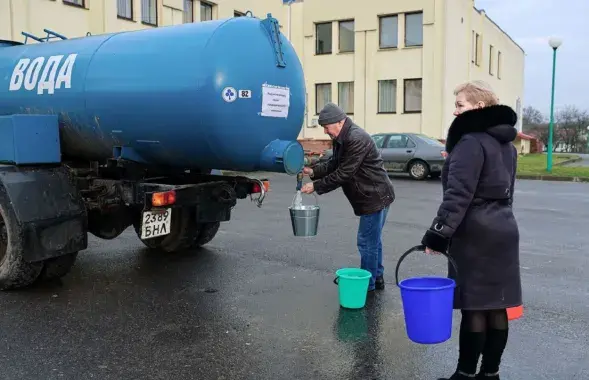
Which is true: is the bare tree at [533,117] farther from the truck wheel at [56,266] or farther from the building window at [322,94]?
the truck wheel at [56,266]

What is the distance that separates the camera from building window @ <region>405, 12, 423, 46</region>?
27431 mm

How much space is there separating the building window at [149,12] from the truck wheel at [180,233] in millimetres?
12694

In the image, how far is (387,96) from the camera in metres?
28.6

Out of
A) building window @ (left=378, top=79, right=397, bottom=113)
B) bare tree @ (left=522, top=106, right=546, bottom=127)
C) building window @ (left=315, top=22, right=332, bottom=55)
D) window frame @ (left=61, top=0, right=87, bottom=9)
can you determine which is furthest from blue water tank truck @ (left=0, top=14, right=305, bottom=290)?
bare tree @ (left=522, top=106, right=546, bottom=127)

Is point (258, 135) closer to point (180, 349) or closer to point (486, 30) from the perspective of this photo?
point (180, 349)

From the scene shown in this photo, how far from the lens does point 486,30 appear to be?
33.2 metres

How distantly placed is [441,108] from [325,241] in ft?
64.8

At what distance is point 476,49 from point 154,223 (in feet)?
96.6

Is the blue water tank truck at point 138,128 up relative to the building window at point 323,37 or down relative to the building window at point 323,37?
down

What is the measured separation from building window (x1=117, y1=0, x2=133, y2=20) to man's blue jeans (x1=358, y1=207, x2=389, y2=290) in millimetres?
13938

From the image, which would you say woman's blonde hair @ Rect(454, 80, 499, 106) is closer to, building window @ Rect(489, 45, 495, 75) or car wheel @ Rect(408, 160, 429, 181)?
car wheel @ Rect(408, 160, 429, 181)

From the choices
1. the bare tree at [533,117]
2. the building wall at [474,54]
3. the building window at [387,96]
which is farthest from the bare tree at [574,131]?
the building window at [387,96]

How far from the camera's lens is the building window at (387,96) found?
2836 cm

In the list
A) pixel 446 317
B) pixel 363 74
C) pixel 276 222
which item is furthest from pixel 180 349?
pixel 363 74
